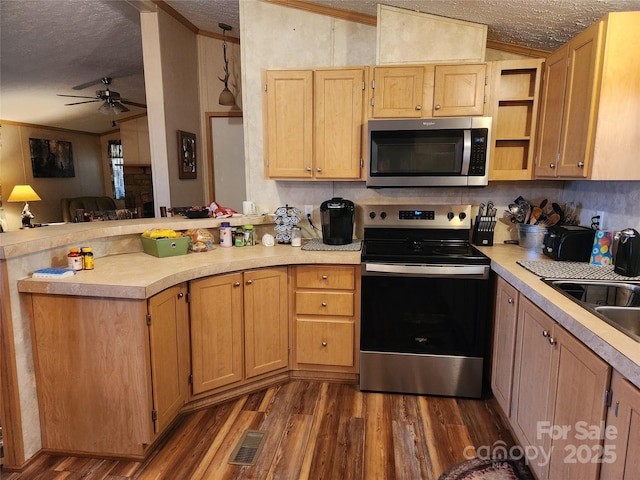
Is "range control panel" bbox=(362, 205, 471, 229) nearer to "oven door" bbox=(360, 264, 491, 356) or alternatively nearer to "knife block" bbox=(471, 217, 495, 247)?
"knife block" bbox=(471, 217, 495, 247)

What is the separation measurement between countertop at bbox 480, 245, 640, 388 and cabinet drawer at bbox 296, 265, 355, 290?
0.88m

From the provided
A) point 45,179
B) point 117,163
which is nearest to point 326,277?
point 45,179

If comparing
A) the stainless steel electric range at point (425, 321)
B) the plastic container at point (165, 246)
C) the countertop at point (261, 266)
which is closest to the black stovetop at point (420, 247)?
the stainless steel electric range at point (425, 321)

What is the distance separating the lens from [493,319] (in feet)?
7.89

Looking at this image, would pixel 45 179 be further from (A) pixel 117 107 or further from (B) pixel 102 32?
(B) pixel 102 32

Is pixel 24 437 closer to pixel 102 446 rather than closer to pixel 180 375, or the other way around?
pixel 102 446

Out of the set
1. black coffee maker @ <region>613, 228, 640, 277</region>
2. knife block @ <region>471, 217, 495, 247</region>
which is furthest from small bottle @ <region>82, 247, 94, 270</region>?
black coffee maker @ <region>613, 228, 640, 277</region>

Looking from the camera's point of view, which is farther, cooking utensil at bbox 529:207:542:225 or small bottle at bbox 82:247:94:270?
cooking utensil at bbox 529:207:542:225

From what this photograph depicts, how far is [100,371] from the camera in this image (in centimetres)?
188

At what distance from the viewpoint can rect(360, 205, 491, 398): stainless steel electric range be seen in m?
2.39

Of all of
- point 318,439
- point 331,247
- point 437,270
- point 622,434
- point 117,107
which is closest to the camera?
point 622,434

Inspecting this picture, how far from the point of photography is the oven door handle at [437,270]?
2.36 meters

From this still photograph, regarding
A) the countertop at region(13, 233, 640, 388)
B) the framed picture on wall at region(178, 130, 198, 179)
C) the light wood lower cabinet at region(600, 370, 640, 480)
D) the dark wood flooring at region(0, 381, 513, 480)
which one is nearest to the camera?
the light wood lower cabinet at region(600, 370, 640, 480)

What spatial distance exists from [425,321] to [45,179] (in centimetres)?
705
